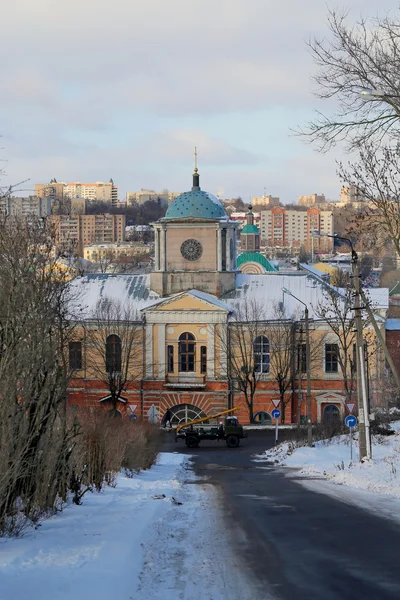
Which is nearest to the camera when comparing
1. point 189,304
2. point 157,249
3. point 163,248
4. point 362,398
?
point 362,398

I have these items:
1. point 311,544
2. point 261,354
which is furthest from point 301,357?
point 311,544

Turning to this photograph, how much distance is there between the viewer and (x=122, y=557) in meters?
12.0

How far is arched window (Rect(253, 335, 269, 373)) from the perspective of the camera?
59781mm

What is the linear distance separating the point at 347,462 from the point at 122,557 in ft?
67.1

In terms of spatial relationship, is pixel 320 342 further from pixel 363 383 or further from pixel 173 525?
pixel 173 525

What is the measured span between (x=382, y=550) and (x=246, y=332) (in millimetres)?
46941

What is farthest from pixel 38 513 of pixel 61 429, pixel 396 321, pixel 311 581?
pixel 396 321

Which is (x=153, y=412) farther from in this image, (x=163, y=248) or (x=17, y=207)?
(x=17, y=207)

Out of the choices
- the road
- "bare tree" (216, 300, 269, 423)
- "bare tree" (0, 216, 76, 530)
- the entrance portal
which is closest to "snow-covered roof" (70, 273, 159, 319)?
"bare tree" (216, 300, 269, 423)

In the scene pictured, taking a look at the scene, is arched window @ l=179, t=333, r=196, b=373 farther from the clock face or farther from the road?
the road

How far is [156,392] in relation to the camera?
5938 cm

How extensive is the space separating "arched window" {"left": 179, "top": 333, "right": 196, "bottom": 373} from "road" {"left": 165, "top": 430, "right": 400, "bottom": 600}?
36.1 meters

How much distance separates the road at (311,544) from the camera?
35.4 feet

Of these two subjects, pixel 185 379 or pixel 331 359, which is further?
pixel 331 359
